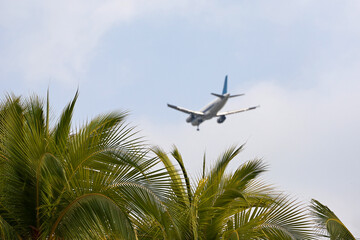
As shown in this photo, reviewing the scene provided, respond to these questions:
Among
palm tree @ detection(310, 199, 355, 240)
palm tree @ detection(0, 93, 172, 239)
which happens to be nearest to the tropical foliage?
palm tree @ detection(0, 93, 172, 239)

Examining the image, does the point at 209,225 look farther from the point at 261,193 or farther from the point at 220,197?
the point at 261,193

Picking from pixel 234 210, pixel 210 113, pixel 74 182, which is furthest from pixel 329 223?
pixel 210 113

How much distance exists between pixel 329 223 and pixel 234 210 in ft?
8.22

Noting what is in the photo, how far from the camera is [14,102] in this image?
8.79 metres

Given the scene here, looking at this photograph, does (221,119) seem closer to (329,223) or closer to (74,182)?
(329,223)

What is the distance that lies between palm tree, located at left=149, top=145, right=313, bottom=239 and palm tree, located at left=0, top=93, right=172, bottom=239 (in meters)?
1.47

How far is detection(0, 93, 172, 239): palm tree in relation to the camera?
695cm

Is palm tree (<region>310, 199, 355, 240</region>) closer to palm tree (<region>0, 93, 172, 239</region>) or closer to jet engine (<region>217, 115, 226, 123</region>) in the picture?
palm tree (<region>0, 93, 172, 239</region>)

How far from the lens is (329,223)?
37.8 ft

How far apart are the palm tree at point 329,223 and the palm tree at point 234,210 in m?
1.74

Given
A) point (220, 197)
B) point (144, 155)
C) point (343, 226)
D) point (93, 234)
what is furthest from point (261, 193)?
point (93, 234)

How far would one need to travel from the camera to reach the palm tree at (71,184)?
6.95 meters

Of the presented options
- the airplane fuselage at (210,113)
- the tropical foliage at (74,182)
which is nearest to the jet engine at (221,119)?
the airplane fuselage at (210,113)

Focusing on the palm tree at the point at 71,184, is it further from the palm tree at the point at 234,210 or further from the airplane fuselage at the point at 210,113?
the airplane fuselage at the point at 210,113
